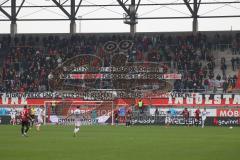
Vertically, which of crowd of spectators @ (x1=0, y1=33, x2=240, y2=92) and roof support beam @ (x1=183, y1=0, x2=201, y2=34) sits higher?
roof support beam @ (x1=183, y1=0, x2=201, y2=34)

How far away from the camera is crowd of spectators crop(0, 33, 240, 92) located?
64.1 metres

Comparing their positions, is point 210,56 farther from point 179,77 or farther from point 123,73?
point 123,73

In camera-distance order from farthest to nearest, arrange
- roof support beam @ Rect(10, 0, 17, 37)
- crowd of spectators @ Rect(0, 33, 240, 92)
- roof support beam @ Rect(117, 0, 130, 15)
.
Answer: roof support beam @ Rect(10, 0, 17, 37)
roof support beam @ Rect(117, 0, 130, 15)
crowd of spectators @ Rect(0, 33, 240, 92)

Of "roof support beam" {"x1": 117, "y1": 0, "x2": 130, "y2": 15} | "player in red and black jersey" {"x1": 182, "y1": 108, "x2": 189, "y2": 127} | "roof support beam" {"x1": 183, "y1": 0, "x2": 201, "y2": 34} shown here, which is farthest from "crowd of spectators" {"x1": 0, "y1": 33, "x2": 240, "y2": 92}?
"player in red and black jersey" {"x1": 182, "y1": 108, "x2": 189, "y2": 127}

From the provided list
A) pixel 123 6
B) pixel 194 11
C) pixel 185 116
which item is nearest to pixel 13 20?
pixel 123 6

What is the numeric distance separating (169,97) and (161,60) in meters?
8.01

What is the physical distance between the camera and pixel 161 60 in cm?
6719

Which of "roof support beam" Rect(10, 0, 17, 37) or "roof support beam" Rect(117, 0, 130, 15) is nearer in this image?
"roof support beam" Rect(117, 0, 130, 15)

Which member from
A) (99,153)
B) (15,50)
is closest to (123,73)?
(15,50)

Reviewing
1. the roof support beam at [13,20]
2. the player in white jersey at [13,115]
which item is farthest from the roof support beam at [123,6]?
the player in white jersey at [13,115]

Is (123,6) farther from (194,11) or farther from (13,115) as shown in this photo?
(13,115)

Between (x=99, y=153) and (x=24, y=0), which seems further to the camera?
(x=24, y=0)

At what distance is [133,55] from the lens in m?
68.3

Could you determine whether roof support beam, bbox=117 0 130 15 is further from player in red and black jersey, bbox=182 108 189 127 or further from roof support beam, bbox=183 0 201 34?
player in red and black jersey, bbox=182 108 189 127
